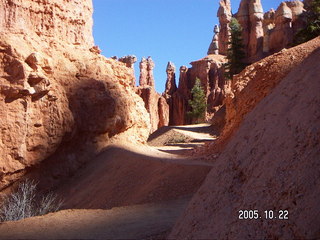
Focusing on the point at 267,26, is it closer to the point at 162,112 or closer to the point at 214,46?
the point at 214,46

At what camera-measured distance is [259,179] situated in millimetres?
3107

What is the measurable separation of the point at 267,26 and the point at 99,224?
40459 millimetres

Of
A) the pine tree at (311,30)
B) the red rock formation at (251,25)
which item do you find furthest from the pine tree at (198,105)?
the pine tree at (311,30)

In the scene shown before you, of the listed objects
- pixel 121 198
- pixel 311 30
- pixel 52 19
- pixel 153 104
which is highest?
pixel 311 30

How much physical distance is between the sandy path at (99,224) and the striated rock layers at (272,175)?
4.99ft

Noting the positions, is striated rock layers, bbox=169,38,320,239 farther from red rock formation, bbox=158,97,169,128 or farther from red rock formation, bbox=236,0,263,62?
red rock formation, bbox=158,97,169,128

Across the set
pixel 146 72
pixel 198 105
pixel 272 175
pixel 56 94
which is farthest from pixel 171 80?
pixel 272 175

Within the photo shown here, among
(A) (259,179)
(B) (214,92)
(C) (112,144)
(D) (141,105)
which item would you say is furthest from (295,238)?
(B) (214,92)

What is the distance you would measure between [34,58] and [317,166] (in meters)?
10.2

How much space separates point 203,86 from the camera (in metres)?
48.2

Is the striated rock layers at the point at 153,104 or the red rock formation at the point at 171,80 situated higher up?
the red rock formation at the point at 171,80

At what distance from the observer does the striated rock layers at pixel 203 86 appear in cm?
4628

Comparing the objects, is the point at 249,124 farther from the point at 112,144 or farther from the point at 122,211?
the point at 112,144

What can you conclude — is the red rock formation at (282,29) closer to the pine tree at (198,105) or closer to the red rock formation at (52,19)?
the pine tree at (198,105)
